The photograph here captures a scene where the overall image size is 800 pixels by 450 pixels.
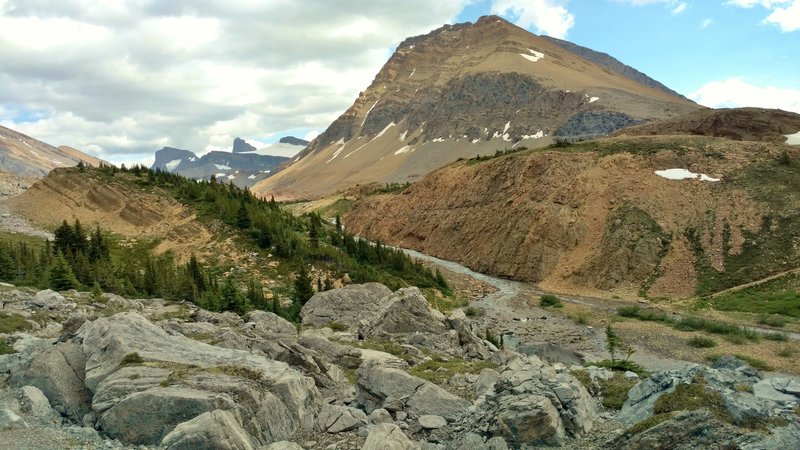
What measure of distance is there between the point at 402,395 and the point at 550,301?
38.8 m

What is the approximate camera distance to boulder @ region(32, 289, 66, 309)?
23.6 m

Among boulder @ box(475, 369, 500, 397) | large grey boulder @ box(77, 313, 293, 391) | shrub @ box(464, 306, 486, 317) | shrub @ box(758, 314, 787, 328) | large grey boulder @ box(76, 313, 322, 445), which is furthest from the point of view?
shrub @ box(464, 306, 486, 317)

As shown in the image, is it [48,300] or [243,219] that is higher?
[243,219]

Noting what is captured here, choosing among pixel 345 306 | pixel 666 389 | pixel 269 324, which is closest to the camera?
pixel 666 389

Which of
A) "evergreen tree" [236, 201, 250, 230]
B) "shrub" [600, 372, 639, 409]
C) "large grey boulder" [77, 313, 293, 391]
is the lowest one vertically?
"shrub" [600, 372, 639, 409]

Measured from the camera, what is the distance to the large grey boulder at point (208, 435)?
36.3 feet

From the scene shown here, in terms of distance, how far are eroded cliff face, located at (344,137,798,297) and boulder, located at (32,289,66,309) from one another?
4743 cm

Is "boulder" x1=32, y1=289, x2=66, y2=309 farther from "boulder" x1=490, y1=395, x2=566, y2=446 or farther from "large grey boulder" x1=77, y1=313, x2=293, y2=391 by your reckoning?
"boulder" x1=490, y1=395, x2=566, y2=446

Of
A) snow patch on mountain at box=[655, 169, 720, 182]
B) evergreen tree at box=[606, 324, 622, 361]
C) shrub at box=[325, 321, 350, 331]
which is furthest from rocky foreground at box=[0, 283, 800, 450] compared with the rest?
snow patch on mountain at box=[655, 169, 720, 182]

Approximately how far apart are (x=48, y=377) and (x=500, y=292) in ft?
163

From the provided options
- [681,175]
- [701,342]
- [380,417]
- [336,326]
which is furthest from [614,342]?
[681,175]

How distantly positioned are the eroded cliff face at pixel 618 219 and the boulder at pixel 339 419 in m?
45.7

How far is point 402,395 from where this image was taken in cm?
1583

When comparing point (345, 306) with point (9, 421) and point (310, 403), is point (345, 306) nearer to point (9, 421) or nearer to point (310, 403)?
point (310, 403)
